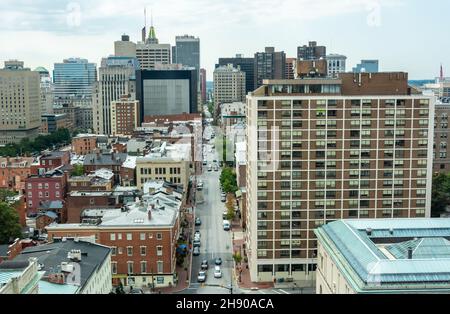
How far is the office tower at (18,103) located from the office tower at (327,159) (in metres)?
4.77

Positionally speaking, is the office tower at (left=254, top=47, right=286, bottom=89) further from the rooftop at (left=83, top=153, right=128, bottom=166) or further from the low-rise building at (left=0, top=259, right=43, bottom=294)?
the low-rise building at (left=0, top=259, right=43, bottom=294)

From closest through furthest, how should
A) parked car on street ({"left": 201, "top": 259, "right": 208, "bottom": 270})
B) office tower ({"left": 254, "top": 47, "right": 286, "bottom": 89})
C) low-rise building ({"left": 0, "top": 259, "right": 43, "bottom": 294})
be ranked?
low-rise building ({"left": 0, "top": 259, "right": 43, "bottom": 294}), parked car on street ({"left": 201, "top": 259, "right": 208, "bottom": 270}), office tower ({"left": 254, "top": 47, "right": 286, "bottom": 89})

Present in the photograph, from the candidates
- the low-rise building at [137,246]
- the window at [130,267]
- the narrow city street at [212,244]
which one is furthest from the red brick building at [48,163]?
the window at [130,267]

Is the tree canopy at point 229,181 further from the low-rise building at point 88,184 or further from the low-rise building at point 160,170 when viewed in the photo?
the low-rise building at point 88,184

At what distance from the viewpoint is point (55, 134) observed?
16.9m

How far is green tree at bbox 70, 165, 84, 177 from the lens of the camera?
10058 millimetres

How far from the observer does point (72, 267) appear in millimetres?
4207

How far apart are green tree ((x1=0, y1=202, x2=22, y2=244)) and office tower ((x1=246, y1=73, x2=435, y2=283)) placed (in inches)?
120

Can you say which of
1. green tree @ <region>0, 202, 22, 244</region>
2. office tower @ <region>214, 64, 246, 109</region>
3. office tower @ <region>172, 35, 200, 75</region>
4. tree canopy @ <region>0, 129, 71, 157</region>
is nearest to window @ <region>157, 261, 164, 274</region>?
green tree @ <region>0, 202, 22, 244</region>

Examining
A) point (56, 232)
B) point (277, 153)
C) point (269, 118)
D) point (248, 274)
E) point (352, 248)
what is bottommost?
point (248, 274)

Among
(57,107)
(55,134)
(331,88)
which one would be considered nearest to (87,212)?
(331,88)

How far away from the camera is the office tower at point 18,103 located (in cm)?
1037

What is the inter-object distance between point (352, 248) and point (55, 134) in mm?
14327

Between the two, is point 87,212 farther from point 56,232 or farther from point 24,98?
point 24,98
